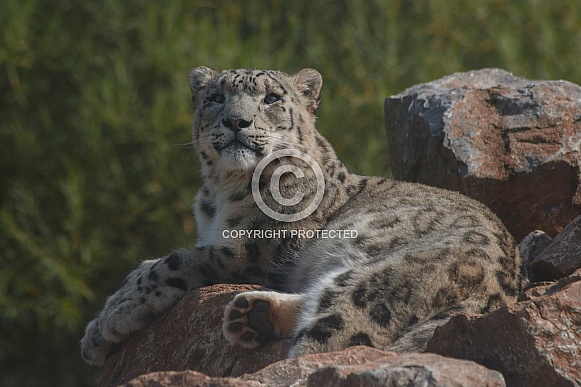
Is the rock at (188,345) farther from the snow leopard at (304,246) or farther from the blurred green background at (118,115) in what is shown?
the blurred green background at (118,115)

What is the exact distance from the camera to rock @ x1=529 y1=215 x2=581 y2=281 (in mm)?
6719

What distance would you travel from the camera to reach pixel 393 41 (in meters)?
15.7

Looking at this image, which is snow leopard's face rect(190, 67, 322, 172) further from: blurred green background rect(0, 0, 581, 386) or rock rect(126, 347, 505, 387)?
blurred green background rect(0, 0, 581, 386)

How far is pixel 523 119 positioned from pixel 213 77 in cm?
250

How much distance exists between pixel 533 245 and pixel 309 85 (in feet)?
7.03

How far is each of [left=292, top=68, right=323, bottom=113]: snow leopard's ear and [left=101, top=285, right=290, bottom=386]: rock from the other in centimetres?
191

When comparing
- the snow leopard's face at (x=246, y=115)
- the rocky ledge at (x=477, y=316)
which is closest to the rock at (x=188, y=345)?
the rocky ledge at (x=477, y=316)

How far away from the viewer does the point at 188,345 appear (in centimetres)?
679

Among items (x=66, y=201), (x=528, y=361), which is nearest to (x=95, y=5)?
(x=66, y=201)

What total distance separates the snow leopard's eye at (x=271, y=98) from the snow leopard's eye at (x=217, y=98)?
12.7 inches

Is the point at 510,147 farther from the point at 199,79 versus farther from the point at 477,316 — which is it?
the point at 477,316

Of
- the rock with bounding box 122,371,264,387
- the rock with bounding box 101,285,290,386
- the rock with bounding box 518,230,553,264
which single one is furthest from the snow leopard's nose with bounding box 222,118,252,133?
the rock with bounding box 122,371,264,387

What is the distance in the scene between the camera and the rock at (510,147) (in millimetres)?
8227

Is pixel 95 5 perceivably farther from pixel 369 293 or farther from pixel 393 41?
pixel 369 293
